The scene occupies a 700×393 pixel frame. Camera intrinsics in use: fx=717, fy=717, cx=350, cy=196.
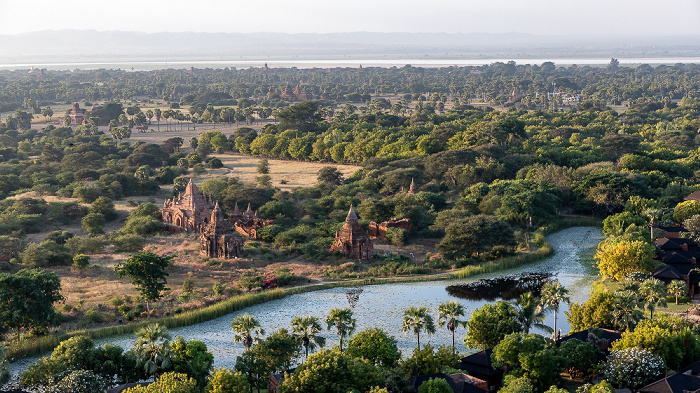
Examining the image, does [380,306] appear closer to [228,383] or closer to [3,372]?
[228,383]

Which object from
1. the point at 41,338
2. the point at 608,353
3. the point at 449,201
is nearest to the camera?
the point at 608,353

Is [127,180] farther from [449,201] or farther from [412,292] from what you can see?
[412,292]

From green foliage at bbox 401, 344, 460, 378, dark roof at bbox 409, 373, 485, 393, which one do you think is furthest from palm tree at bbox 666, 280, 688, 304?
dark roof at bbox 409, 373, 485, 393

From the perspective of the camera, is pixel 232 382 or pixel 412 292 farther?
pixel 412 292

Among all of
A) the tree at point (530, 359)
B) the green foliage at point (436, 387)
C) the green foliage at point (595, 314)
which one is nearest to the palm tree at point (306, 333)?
the green foliage at point (436, 387)

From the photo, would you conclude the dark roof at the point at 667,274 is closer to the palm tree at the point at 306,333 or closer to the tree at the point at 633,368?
the tree at the point at 633,368

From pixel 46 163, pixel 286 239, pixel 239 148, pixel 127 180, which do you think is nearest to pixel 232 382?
pixel 286 239

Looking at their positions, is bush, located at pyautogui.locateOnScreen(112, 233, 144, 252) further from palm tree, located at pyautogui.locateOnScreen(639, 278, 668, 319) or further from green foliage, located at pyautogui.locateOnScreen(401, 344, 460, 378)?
palm tree, located at pyautogui.locateOnScreen(639, 278, 668, 319)
